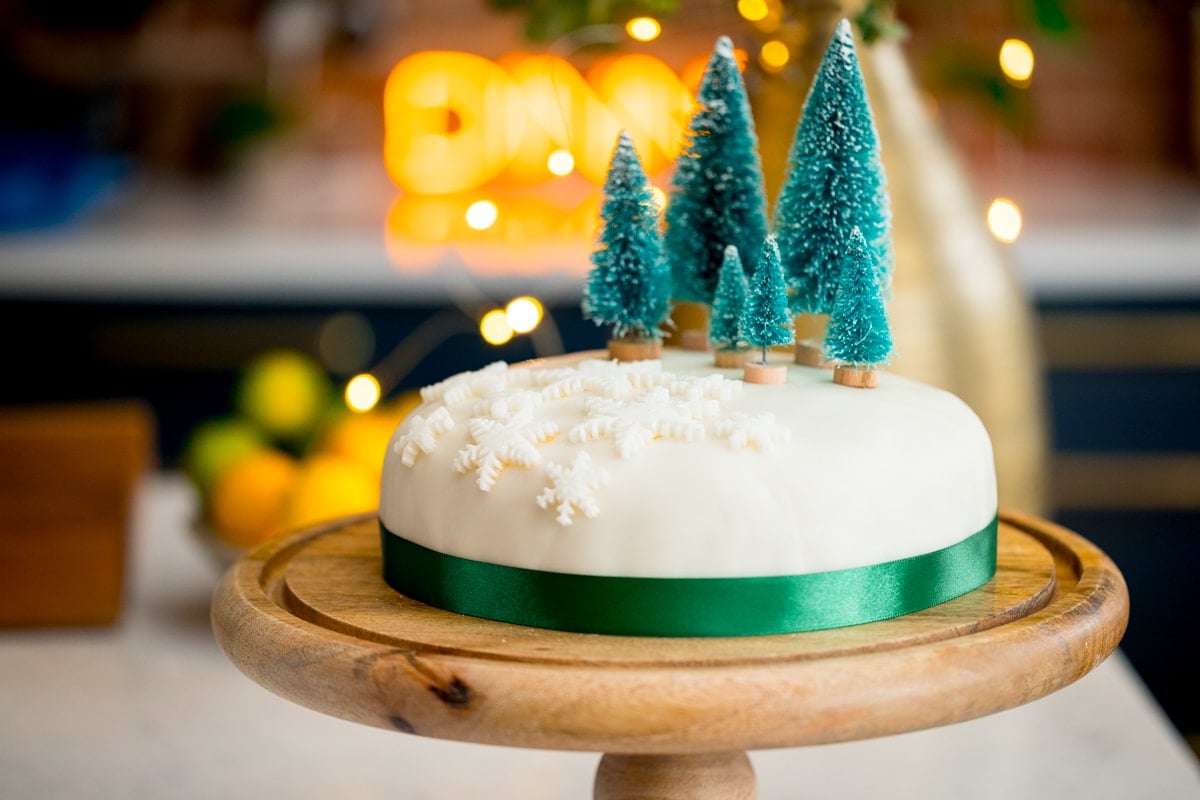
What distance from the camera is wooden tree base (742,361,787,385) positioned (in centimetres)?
77

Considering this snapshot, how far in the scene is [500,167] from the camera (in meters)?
3.45

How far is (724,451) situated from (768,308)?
132 mm

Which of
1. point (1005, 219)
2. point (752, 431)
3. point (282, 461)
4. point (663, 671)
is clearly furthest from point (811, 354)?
point (282, 461)

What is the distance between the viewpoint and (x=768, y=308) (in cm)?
77

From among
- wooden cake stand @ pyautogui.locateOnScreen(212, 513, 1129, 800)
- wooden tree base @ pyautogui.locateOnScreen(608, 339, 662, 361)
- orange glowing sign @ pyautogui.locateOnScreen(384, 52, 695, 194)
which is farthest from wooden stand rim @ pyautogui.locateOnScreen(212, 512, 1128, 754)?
orange glowing sign @ pyautogui.locateOnScreen(384, 52, 695, 194)

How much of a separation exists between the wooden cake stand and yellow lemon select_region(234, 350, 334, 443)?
26.7 inches

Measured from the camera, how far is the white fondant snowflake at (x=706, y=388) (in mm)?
729

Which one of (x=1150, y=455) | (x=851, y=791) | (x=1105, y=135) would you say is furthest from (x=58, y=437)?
(x=1105, y=135)

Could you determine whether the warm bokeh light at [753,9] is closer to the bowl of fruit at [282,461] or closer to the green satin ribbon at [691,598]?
the bowl of fruit at [282,461]

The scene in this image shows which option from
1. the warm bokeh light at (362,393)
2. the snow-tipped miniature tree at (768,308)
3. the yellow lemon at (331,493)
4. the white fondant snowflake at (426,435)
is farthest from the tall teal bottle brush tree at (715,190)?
the warm bokeh light at (362,393)

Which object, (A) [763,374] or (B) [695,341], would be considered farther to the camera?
(B) [695,341]

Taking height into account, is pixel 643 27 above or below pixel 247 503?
above

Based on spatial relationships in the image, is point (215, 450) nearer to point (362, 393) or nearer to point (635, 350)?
point (362, 393)

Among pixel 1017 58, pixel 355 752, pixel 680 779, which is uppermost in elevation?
pixel 1017 58
